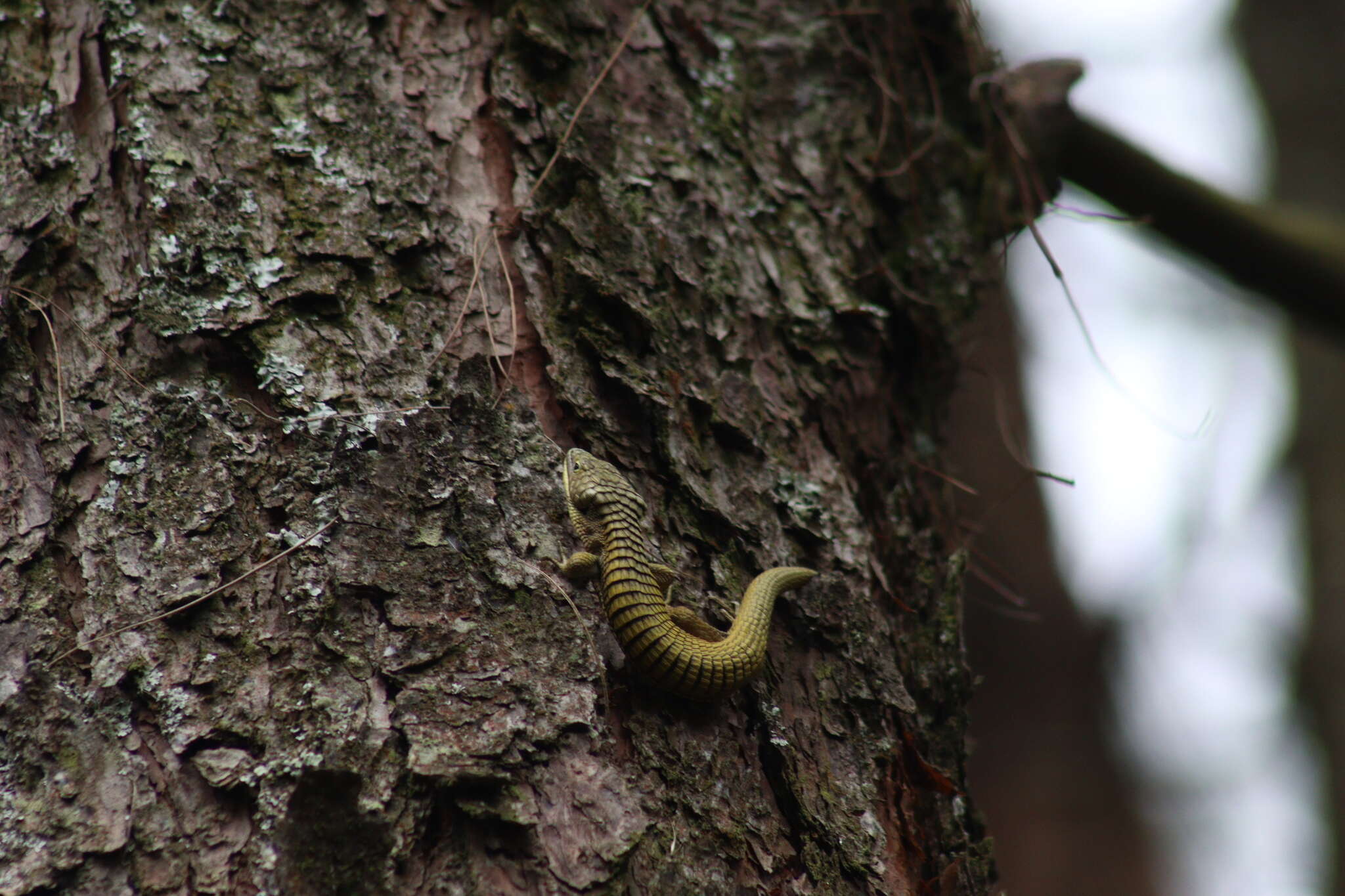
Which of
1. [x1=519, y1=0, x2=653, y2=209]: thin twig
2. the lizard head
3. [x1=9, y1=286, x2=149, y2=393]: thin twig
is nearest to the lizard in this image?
the lizard head

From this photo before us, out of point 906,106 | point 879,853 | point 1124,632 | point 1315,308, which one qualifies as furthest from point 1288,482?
point 879,853

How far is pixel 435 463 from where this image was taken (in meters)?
1.94

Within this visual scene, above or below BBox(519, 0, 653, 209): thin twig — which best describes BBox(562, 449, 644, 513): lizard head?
below

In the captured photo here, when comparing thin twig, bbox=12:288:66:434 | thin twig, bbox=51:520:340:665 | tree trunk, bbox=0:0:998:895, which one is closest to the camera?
tree trunk, bbox=0:0:998:895

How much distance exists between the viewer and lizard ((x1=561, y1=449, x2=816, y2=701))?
1.84 meters

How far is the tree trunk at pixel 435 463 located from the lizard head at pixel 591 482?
0.13 feet

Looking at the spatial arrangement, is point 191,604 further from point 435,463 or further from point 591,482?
point 591,482

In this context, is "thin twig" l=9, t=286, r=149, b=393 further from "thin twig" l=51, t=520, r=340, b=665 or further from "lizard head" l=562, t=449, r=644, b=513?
"lizard head" l=562, t=449, r=644, b=513

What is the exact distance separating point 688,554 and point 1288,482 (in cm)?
750

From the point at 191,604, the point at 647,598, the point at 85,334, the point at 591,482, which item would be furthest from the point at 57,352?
the point at 647,598

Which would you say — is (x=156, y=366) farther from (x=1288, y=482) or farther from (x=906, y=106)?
(x=1288, y=482)

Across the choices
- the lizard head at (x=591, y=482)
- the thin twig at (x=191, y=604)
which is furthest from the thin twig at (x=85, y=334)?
the lizard head at (x=591, y=482)

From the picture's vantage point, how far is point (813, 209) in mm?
2848

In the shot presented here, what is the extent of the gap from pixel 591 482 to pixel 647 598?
303mm
